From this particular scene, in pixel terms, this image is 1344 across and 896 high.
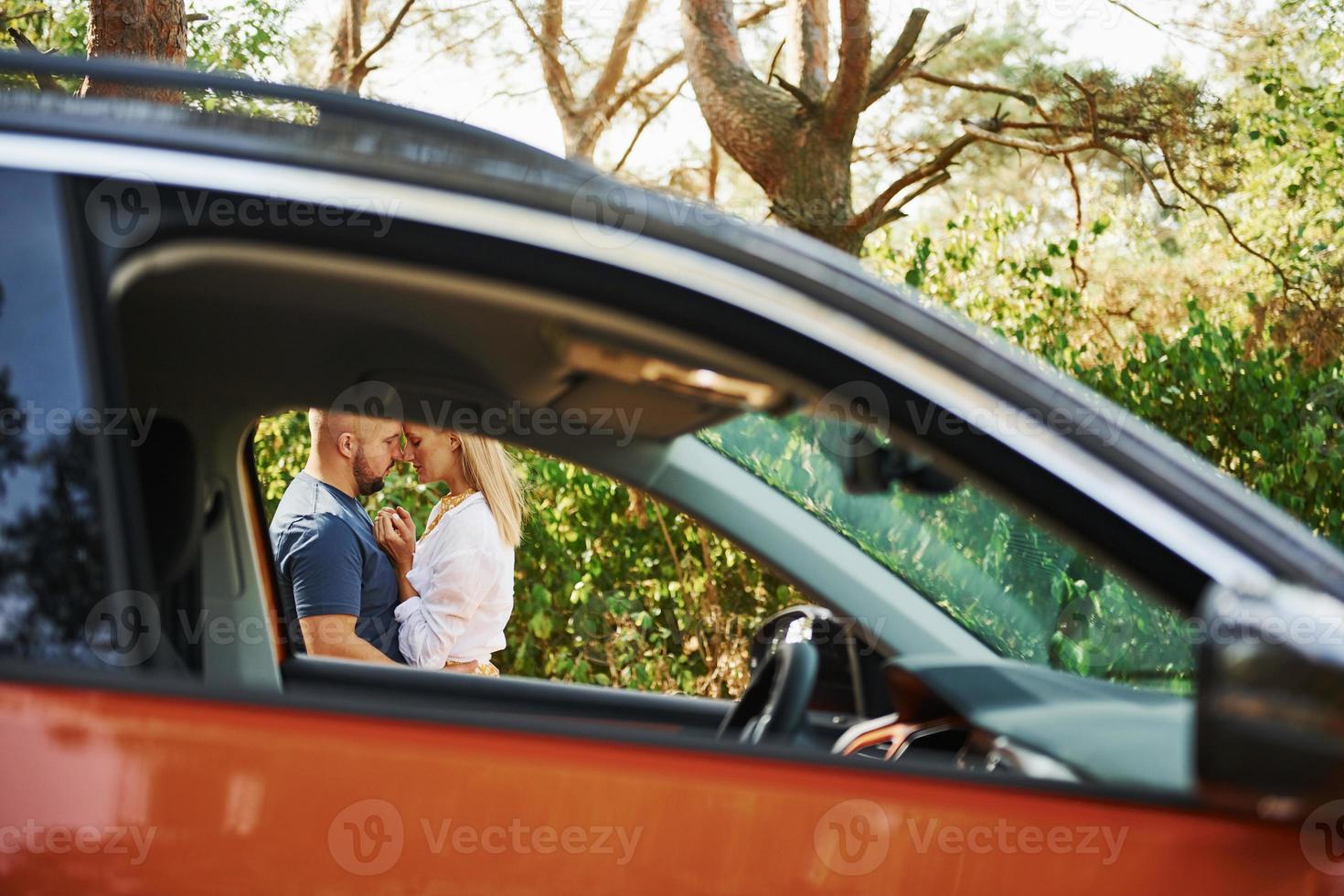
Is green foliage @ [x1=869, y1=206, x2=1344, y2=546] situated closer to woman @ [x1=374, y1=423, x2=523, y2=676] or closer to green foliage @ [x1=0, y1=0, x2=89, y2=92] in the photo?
woman @ [x1=374, y1=423, x2=523, y2=676]

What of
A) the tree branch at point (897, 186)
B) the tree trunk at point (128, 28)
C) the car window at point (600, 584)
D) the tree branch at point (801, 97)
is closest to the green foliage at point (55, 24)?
the tree trunk at point (128, 28)

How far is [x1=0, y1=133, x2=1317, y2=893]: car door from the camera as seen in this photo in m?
1.18

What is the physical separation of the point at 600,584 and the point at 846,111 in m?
3.17

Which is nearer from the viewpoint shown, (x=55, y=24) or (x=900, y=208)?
(x=900, y=208)

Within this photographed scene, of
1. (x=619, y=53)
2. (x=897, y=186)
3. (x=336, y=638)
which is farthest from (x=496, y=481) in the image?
(x=619, y=53)

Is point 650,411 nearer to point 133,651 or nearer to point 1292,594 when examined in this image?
point 133,651

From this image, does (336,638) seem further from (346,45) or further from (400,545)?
(346,45)

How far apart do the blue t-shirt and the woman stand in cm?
7

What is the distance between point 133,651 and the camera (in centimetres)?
133

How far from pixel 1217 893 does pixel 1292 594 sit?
30 centimetres

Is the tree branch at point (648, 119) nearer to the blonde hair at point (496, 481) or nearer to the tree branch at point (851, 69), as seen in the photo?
the tree branch at point (851, 69)

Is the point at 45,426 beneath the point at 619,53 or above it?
beneath

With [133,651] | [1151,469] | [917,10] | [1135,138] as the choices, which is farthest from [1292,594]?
[1135,138]

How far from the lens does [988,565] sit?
1850 mm
